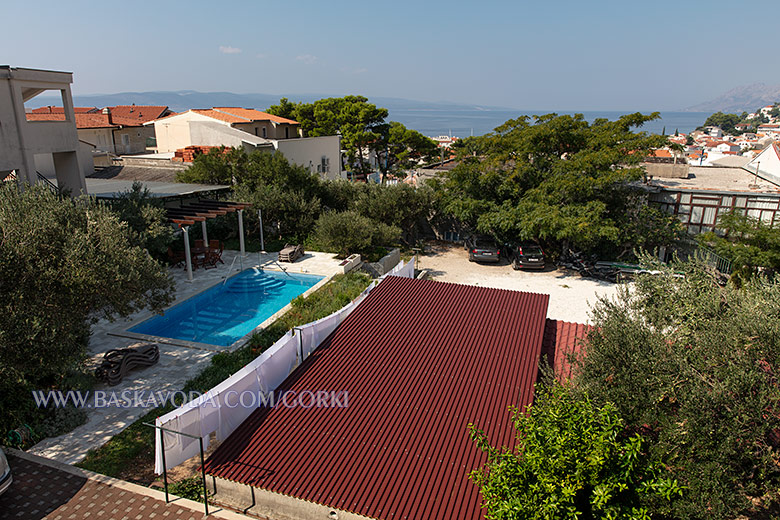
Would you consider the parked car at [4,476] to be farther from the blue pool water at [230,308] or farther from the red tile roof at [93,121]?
the red tile roof at [93,121]

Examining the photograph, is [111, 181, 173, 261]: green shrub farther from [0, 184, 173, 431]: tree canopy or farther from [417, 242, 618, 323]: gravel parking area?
[417, 242, 618, 323]: gravel parking area

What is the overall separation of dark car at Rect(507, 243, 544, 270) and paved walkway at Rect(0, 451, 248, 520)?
1802cm

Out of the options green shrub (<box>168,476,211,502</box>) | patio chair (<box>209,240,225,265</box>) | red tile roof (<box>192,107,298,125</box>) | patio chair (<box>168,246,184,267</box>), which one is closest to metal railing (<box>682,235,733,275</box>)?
green shrub (<box>168,476,211,502</box>)

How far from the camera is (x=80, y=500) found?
762 cm

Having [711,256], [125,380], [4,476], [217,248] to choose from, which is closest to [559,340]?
[125,380]

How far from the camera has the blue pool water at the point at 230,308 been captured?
48.7 ft

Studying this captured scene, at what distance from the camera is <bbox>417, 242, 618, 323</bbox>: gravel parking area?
18.6m

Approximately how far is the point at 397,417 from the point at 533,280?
14.8 metres

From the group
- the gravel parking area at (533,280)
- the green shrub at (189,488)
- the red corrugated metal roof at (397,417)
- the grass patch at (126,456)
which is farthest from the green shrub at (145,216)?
the gravel parking area at (533,280)

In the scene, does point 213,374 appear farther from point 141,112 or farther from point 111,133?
point 141,112

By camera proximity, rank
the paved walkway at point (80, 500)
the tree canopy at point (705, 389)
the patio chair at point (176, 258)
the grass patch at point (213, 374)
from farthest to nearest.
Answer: the patio chair at point (176, 258), the grass patch at point (213, 374), the paved walkway at point (80, 500), the tree canopy at point (705, 389)

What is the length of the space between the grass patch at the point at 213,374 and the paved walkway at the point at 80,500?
329 millimetres

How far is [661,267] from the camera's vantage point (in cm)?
930

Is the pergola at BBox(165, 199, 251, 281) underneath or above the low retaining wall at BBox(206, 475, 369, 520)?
above
